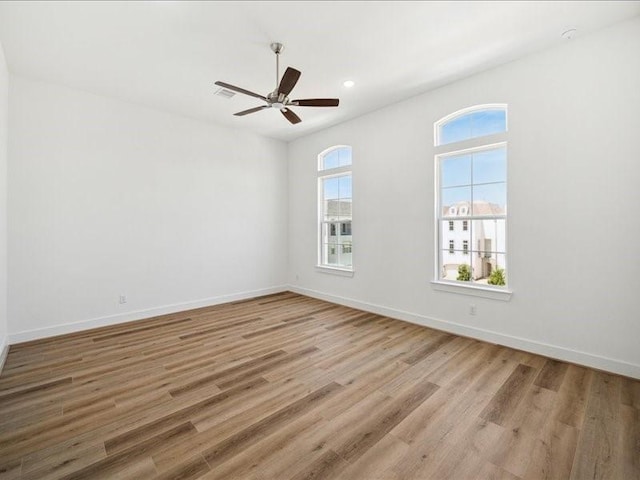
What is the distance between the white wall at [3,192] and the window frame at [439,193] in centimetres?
512

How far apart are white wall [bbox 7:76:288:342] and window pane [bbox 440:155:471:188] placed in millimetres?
3524

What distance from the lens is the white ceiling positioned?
8.53 feet

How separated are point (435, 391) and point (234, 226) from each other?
4417 mm

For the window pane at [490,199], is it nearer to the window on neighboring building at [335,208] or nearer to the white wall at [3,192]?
A: the window on neighboring building at [335,208]

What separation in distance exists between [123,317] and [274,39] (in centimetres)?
429

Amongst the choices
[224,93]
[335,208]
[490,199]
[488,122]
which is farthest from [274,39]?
[335,208]

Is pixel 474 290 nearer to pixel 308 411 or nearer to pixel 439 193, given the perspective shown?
pixel 439 193

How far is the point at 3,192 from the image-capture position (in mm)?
3387

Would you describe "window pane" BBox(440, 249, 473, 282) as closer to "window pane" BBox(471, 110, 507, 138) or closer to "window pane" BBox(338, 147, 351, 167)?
"window pane" BBox(471, 110, 507, 138)

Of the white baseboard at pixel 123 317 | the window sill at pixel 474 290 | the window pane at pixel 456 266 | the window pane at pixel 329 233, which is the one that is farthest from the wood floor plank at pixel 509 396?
the white baseboard at pixel 123 317

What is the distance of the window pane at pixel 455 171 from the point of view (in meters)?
3.90

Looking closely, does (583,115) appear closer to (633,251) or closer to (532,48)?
(532,48)

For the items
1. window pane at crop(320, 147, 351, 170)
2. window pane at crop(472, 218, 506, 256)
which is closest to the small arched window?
window pane at crop(472, 218, 506, 256)

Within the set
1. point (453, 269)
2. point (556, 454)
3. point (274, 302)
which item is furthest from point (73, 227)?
point (556, 454)
